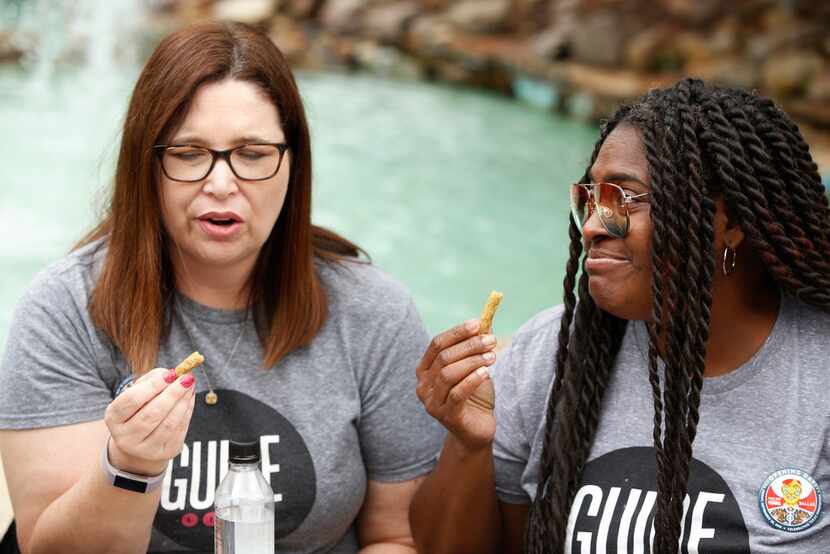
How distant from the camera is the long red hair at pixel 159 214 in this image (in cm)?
220

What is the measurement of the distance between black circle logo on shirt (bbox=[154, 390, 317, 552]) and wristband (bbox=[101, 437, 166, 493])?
32 centimetres

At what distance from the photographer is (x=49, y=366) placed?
2166 mm

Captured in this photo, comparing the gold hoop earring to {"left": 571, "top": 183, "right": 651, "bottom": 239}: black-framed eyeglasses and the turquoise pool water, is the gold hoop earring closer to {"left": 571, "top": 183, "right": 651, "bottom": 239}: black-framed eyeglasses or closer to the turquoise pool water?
{"left": 571, "top": 183, "right": 651, "bottom": 239}: black-framed eyeglasses

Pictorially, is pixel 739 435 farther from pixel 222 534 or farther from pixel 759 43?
pixel 759 43

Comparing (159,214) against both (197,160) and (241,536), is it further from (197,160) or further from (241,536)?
(241,536)

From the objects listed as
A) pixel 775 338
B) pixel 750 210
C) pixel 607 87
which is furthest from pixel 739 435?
pixel 607 87

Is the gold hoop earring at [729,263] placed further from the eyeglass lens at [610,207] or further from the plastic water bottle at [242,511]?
the plastic water bottle at [242,511]

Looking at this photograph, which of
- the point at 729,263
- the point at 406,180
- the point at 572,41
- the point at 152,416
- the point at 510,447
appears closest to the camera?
the point at 152,416

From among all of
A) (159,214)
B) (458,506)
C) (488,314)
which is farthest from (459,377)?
(159,214)

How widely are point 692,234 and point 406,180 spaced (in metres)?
8.58

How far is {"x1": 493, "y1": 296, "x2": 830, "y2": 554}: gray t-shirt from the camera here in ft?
6.55

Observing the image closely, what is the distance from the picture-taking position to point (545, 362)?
2307 millimetres

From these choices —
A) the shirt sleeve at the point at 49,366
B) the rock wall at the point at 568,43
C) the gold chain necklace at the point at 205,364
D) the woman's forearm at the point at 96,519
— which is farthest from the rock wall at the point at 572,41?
the woman's forearm at the point at 96,519

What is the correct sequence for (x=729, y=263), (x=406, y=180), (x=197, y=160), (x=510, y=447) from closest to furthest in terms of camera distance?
1. (x=729, y=263)
2. (x=197, y=160)
3. (x=510, y=447)
4. (x=406, y=180)
